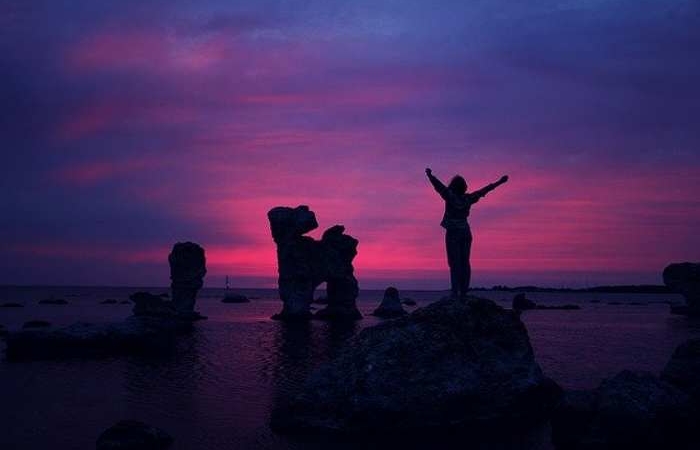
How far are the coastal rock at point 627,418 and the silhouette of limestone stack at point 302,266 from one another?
56184 millimetres

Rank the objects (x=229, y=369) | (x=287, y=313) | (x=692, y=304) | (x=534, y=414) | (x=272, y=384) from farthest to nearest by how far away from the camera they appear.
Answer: (x=692, y=304) < (x=287, y=313) < (x=229, y=369) < (x=272, y=384) < (x=534, y=414)

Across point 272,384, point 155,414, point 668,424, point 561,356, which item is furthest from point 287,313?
point 668,424

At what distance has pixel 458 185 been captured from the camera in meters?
16.8

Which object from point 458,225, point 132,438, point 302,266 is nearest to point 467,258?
point 458,225

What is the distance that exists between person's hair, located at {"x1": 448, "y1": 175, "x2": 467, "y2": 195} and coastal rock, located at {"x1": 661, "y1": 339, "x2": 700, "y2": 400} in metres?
6.22

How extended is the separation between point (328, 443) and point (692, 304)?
280 ft

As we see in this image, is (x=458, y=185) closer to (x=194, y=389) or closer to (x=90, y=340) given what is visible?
(x=194, y=389)

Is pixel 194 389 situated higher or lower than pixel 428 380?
lower

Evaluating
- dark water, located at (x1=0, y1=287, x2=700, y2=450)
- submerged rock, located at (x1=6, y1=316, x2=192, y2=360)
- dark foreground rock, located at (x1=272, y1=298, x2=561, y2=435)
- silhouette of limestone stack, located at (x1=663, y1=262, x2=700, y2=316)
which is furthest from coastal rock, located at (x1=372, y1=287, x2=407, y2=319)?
dark foreground rock, located at (x1=272, y1=298, x2=561, y2=435)

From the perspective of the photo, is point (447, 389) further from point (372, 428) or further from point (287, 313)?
point (287, 313)

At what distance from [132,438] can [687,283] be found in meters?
87.9

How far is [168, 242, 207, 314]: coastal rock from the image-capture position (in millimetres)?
67750

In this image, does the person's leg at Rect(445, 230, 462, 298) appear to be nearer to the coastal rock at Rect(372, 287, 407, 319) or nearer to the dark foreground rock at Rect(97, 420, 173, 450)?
the dark foreground rock at Rect(97, 420, 173, 450)

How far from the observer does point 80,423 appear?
46.2 feet
